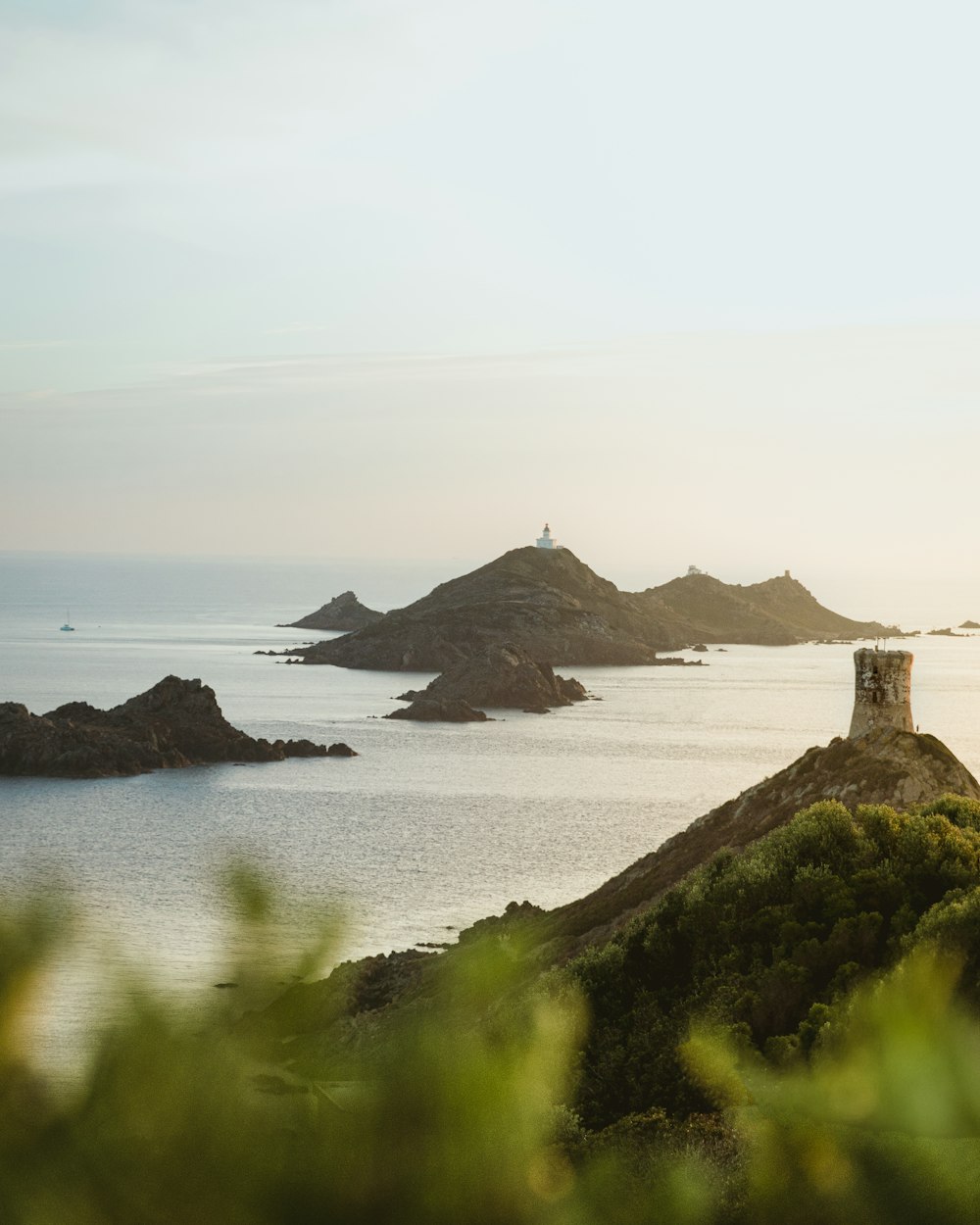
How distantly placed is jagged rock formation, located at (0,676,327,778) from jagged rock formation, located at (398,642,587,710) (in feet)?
105

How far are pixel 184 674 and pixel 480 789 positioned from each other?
74.5 m

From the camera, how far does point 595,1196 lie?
4289mm

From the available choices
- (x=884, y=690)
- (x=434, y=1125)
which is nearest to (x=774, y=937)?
(x=884, y=690)

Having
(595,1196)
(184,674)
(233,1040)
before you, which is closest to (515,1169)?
(595,1196)

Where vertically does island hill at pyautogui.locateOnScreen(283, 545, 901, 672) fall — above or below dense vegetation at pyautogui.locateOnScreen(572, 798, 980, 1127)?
above

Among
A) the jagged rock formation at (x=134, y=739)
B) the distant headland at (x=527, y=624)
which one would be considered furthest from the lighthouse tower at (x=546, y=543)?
the jagged rock formation at (x=134, y=739)

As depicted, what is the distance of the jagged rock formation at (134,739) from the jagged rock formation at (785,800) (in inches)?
1926

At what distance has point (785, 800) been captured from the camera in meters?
29.2

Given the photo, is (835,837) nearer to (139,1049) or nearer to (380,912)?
(139,1049)

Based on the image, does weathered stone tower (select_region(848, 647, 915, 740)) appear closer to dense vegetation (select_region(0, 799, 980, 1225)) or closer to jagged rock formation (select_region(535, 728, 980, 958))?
jagged rock formation (select_region(535, 728, 980, 958))

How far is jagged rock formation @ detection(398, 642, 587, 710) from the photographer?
115375 mm

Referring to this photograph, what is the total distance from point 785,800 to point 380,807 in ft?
124

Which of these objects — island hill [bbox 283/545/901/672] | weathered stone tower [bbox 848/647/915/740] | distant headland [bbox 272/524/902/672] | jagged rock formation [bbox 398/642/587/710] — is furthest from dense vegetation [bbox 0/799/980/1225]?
island hill [bbox 283/545/901/672]

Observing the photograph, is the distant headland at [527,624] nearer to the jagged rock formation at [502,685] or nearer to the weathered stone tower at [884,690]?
Answer: the jagged rock formation at [502,685]
